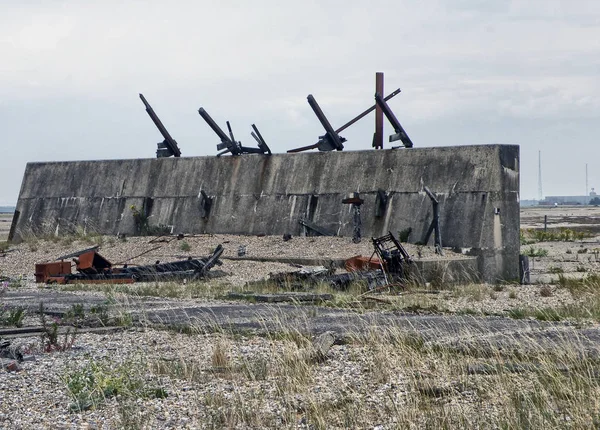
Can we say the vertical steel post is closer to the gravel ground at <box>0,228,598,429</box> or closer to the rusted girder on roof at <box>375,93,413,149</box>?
the rusted girder on roof at <box>375,93,413,149</box>

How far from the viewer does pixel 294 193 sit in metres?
26.0

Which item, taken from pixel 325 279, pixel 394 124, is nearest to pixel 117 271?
pixel 325 279

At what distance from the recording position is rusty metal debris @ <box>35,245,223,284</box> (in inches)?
835

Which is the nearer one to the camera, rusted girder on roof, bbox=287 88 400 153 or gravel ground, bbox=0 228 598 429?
gravel ground, bbox=0 228 598 429

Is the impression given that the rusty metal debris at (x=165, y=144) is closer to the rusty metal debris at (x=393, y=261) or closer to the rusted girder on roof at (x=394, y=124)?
the rusted girder on roof at (x=394, y=124)

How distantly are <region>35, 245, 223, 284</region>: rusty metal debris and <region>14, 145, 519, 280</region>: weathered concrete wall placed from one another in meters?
4.30

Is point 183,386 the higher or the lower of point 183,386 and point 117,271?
the lower

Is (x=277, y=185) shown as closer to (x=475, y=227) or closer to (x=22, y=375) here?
(x=475, y=227)

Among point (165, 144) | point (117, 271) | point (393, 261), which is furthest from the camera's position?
point (165, 144)

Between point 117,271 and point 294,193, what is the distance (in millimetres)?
5848

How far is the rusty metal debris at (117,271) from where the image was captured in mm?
21203

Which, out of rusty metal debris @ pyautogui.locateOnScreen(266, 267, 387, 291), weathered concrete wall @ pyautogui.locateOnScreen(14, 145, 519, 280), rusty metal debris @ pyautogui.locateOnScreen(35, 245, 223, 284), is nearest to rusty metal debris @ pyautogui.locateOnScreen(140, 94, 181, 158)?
weathered concrete wall @ pyautogui.locateOnScreen(14, 145, 519, 280)

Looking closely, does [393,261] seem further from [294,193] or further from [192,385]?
[192,385]

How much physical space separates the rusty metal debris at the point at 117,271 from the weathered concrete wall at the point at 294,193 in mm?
4303
